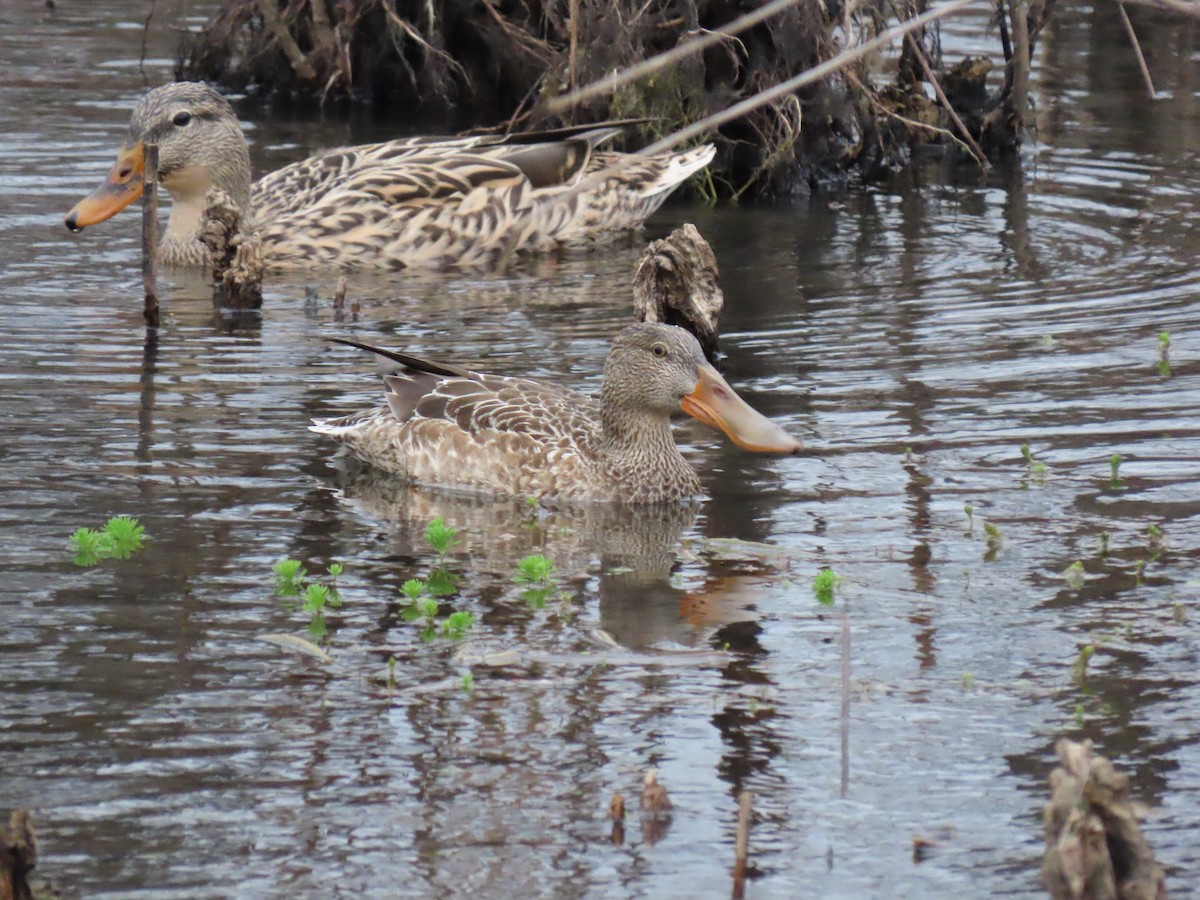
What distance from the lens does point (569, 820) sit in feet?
16.9

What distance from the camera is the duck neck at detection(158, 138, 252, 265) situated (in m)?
13.0

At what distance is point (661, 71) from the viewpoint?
13945 millimetres

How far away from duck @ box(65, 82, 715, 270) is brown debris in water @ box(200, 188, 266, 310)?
0.75 m

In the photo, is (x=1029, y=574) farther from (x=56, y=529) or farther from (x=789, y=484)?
(x=56, y=529)

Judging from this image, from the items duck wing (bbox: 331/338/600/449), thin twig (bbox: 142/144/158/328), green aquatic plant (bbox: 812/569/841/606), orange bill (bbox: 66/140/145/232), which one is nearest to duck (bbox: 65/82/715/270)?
orange bill (bbox: 66/140/145/232)

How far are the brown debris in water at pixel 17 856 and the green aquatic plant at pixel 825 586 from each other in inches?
123

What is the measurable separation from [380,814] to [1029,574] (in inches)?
113

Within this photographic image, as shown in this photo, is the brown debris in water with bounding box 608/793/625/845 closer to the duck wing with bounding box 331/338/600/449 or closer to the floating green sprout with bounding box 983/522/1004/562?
the floating green sprout with bounding box 983/522/1004/562

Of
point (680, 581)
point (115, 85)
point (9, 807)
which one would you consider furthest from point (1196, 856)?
point (115, 85)

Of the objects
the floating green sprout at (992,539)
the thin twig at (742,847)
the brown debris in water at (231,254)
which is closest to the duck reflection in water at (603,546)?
the floating green sprout at (992,539)

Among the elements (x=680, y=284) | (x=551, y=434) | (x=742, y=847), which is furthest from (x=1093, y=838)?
(x=680, y=284)

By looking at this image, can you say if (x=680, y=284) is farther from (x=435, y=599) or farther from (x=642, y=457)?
(x=435, y=599)

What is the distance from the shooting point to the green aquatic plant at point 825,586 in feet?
22.3

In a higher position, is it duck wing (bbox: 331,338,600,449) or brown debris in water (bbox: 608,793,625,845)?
duck wing (bbox: 331,338,600,449)
